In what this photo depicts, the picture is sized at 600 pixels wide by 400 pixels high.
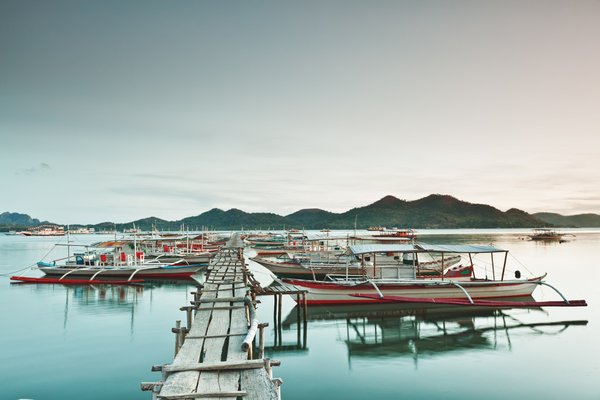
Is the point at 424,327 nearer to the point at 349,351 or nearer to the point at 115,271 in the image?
the point at 349,351

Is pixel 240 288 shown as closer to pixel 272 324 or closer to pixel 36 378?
pixel 272 324

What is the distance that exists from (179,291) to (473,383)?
23.0 metres

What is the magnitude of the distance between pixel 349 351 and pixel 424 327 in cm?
535

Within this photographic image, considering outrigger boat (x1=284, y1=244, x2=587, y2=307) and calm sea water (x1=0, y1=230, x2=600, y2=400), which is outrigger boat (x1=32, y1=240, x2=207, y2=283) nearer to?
calm sea water (x1=0, y1=230, x2=600, y2=400)

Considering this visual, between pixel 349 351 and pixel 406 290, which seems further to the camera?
pixel 406 290

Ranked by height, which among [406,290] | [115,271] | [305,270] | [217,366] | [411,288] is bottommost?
[305,270]

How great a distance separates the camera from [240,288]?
15.6 m

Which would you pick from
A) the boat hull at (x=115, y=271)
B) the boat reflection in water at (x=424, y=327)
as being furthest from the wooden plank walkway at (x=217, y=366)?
the boat hull at (x=115, y=271)

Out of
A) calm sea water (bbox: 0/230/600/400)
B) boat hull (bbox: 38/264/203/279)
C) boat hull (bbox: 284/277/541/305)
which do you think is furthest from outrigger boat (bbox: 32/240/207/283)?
boat hull (bbox: 284/277/541/305)

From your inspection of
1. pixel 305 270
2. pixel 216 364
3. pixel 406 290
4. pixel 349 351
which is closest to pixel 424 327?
pixel 406 290

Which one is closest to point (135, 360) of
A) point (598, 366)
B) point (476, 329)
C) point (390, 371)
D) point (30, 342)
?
point (30, 342)

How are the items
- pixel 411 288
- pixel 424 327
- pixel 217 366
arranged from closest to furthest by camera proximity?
pixel 217 366 → pixel 424 327 → pixel 411 288

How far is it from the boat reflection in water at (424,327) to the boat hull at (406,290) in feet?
2.27

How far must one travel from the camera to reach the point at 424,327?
19094 millimetres
